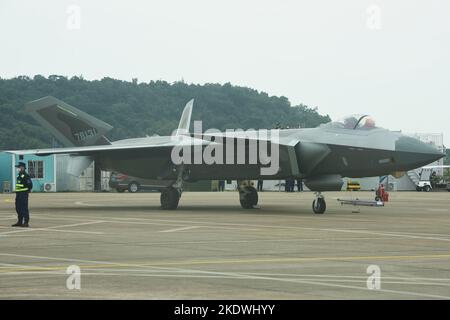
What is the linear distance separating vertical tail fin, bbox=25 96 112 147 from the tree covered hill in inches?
1485

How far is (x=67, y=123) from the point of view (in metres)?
28.4

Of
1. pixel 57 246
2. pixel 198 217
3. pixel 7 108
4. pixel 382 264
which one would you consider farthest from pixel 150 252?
pixel 7 108

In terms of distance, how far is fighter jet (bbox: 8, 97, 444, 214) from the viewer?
21.6 m

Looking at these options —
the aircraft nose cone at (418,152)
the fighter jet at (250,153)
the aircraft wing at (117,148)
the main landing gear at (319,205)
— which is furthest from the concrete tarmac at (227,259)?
the aircraft wing at (117,148)

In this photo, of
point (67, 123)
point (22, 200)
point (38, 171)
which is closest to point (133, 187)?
point (38, 171)

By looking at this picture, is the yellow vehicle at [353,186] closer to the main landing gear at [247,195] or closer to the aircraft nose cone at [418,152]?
the main landing gear at [247,195]

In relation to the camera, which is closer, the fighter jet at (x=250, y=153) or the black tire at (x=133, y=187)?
the fighter jet at (x=250, y=153)

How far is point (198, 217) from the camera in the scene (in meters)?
21.5

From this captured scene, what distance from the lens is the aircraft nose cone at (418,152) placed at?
21000mm

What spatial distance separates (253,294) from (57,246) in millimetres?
6055

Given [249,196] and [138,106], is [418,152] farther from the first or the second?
[138,106]

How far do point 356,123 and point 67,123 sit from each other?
11679 mm

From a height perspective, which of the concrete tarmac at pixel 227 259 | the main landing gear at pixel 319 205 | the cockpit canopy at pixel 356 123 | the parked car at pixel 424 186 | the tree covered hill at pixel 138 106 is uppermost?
the tree covered hill at pixel 138 106

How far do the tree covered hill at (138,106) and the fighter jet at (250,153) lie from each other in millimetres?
38485
